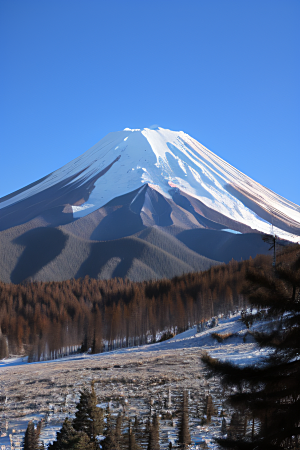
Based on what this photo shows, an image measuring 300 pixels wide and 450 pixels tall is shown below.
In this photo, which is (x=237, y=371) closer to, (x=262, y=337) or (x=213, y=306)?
(x=262, y=337)

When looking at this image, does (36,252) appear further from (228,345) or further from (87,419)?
(87,419)

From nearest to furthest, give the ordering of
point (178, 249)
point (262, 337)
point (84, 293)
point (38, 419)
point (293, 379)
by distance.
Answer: point (293, 379), point (262, 337), point (38, 419), point (84, 293), point (178, 249)

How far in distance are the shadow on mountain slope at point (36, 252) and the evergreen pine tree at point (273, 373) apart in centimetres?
16627

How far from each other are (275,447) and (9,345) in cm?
7737

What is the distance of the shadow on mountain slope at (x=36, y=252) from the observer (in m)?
174

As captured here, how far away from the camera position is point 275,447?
20.2 feet

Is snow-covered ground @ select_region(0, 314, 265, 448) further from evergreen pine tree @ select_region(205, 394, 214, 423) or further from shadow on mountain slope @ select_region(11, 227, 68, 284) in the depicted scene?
shadow on mountain slope @ select_region(11, 227, 68, 284)

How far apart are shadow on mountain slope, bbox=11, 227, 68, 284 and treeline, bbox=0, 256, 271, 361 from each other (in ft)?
287

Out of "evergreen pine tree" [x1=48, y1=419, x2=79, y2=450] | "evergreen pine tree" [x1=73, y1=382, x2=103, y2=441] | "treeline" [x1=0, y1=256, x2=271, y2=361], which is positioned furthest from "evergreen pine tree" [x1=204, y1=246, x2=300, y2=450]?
"treeline" [x1=0, y1=256, x2=271, y2=361]

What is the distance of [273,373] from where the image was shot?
22.4 ft

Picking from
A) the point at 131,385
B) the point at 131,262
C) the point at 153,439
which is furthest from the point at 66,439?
the point at 131,262

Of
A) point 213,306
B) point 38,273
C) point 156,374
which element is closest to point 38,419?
point 156,374

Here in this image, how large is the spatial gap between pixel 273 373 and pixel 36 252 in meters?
189

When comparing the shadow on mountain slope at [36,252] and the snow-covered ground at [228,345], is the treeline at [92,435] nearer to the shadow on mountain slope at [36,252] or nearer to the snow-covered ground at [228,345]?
the snow-covered ground at [228,345]
